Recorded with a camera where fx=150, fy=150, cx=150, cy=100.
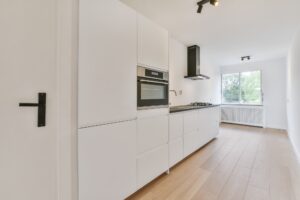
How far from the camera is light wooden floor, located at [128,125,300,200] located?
1782mm

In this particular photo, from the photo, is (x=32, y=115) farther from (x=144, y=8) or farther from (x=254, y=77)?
(x=254, y=77)

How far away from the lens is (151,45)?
1945 mm

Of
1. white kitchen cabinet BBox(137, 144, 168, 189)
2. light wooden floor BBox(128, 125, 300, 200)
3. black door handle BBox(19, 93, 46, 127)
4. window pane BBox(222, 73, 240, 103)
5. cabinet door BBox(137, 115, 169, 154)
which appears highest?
window pane BBox(222, 73, 240, 103)

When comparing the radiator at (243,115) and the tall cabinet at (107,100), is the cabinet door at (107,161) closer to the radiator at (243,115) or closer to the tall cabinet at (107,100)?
the tall cabinet at (107,100)

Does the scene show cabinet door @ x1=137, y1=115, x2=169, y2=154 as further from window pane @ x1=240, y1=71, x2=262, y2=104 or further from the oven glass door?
window pane @ x1=240, y1=71, x2=262, y2=104

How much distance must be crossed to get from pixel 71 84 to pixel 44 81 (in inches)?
7.2

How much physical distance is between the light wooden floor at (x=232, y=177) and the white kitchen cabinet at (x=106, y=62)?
1.10 meters

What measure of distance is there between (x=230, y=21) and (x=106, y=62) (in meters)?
2.49

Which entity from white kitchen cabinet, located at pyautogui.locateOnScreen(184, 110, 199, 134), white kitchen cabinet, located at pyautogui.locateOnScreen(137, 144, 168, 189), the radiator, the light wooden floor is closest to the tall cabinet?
white kitchen cabinet, located at pyautogui.locateOnScreen(137, 144, 168, 189)

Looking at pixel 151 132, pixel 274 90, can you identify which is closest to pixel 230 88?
pixel 274 90

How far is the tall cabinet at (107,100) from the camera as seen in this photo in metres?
1.25

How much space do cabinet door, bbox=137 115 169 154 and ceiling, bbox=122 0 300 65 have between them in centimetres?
168

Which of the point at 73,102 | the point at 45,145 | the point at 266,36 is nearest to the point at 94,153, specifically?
the point at 45,145

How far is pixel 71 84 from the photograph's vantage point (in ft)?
4.00
